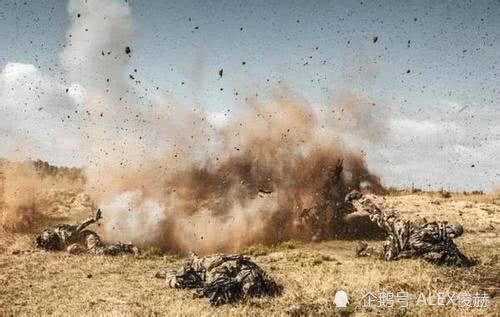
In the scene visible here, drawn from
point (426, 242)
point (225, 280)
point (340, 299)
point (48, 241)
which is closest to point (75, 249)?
point (48, 241)

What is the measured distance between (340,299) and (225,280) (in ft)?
12.2

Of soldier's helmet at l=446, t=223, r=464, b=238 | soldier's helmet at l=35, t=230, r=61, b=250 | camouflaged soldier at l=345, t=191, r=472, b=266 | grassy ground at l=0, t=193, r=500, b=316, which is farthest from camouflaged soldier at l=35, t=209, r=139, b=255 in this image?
soldier's helmet at l=446, t=223, r=464, b=238

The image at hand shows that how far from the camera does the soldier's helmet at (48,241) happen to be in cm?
2356

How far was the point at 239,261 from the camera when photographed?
15.9 metres

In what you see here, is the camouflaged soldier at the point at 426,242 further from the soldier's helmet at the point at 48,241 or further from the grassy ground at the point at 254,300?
the soldier's helmet at the point at 48,241

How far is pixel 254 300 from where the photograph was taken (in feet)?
45.5

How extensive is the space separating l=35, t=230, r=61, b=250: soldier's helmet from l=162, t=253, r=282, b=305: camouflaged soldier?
9702 millimetres

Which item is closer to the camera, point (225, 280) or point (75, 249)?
point (225, 280)

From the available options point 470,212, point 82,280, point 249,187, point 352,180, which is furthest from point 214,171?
point 470,212

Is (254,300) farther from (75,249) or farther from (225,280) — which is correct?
(75,249)

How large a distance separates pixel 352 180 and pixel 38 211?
2298 centimetres

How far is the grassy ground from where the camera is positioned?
13.1 m

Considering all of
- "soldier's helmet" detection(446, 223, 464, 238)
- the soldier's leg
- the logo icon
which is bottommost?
the logo icon

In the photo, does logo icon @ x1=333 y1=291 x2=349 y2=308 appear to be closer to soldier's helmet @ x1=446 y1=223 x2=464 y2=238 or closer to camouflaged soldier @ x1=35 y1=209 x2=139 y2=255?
Answer: soldier's helmet @ x1=446 y1=223 x2=464 y2=238
